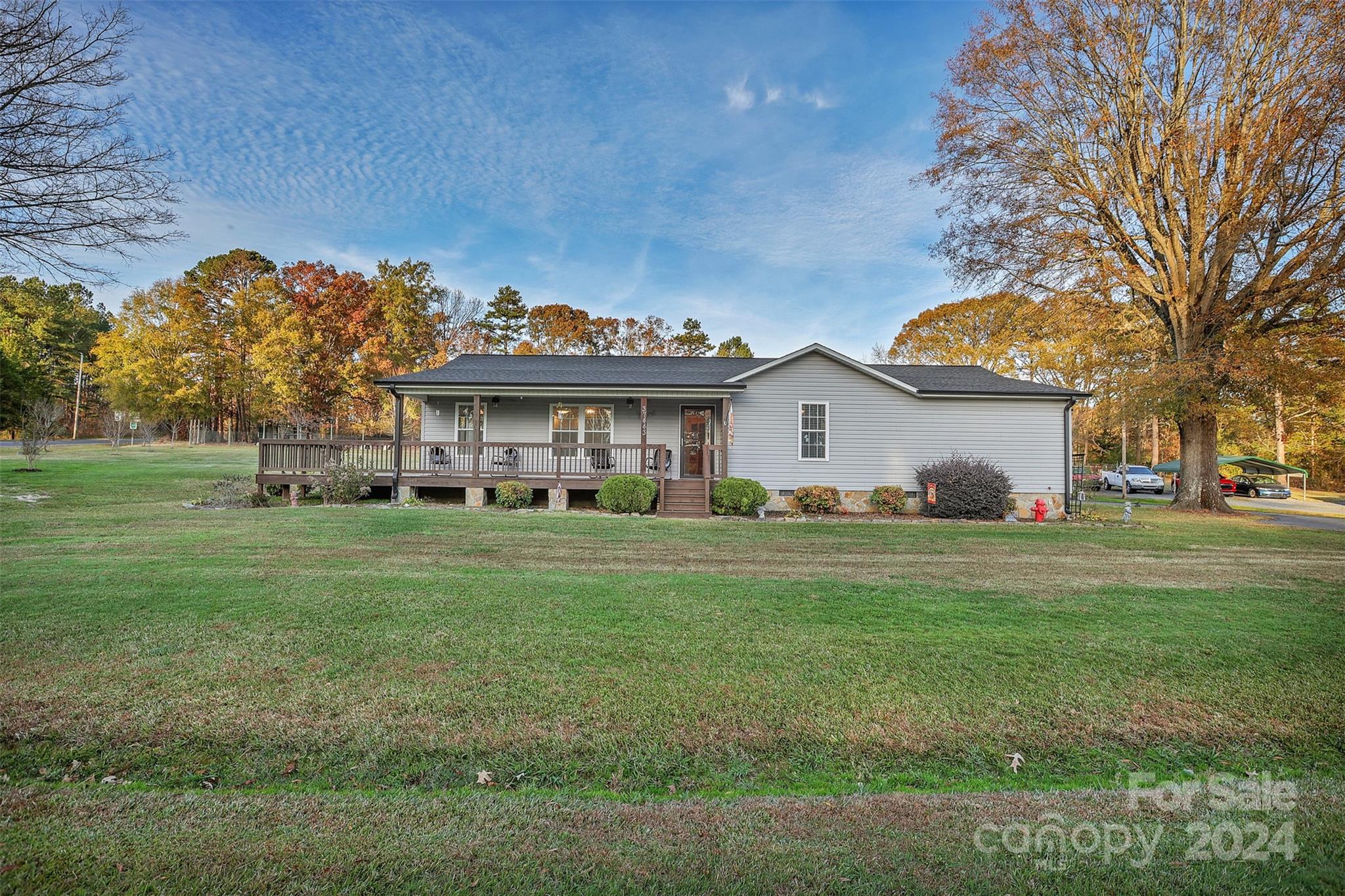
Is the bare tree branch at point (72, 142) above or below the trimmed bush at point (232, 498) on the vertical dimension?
above

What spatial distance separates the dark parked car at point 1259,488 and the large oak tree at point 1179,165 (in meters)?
14.7

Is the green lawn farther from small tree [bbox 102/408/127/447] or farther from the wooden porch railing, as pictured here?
small tree [bbox 102/408/127/447]

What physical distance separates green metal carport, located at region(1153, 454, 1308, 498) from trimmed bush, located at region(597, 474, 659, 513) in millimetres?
30104

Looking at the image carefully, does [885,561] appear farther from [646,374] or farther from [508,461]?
[508,461]

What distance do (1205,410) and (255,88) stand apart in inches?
1058

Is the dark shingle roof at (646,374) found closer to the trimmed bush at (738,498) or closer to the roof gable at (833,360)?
the roof gable at (833,360)

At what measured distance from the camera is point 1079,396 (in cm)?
1609

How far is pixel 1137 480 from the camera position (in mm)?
30219

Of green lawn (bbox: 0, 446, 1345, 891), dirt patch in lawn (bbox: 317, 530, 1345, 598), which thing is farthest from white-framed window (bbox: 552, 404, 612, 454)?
green lawn (bbox: 0, 446, 1345, 891)

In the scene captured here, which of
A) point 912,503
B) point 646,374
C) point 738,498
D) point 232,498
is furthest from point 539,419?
point 912,503

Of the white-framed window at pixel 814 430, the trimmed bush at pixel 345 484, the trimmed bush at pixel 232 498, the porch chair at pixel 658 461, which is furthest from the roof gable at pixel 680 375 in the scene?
the trimmed bush at pixel 232 498

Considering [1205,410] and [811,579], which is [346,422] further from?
[1205,410]

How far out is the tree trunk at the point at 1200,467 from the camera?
1747 centimetres

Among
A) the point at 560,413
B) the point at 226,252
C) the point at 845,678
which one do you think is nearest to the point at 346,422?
the point at 226,252
